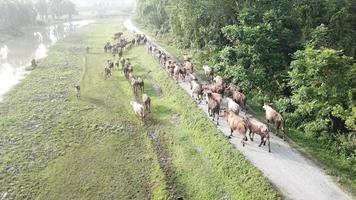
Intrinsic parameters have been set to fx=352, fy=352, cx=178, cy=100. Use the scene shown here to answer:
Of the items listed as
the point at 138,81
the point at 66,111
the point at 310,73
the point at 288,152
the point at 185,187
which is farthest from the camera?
the point at 138,81

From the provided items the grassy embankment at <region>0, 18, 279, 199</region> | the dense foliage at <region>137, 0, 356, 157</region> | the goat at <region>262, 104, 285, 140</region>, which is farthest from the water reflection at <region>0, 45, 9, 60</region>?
the goat at <region>262, 104, 285, 140</region>

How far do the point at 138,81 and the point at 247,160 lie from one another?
47.2 ft

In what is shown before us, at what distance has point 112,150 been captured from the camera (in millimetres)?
19656

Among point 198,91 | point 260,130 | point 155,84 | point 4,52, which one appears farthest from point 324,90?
point 4,52

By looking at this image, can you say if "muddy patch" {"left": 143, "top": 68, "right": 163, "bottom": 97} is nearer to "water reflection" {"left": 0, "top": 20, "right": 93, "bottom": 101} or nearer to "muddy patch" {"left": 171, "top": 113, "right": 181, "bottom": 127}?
"muddy patch" {"left": 171, "top": 113, "right": 181, "bottom": 127}

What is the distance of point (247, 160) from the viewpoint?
16.1 metres

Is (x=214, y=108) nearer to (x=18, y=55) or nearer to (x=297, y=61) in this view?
(x=297, y=61)

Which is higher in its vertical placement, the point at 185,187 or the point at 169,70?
the point at 169,70

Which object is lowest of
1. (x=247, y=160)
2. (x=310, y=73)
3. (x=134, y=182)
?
(x=134, y=182)

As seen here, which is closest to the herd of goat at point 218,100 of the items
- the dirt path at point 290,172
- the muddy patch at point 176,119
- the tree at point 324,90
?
the dirt path at point 290,172

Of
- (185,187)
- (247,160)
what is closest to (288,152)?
(247,160)

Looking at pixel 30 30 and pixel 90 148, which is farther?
pixel 30 30

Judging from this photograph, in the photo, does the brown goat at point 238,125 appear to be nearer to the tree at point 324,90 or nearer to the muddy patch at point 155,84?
the tree at point 324,90

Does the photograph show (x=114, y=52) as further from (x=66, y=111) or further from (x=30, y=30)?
(x=30, y=30)
